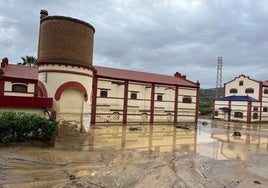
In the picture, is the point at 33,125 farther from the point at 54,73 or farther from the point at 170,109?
the point at 170,109

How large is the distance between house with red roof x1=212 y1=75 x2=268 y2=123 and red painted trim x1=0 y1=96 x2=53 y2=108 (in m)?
37.1

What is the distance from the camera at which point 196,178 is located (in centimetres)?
1025

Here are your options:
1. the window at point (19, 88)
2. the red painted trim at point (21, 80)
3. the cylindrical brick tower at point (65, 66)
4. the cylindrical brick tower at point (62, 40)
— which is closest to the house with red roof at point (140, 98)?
the red painted trim at point (21, 80)

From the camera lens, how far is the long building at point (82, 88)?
18469mm

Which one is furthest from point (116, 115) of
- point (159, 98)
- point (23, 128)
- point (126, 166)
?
point (126, 166)

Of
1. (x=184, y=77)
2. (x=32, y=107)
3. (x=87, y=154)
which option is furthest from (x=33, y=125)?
(x=184, y=77)

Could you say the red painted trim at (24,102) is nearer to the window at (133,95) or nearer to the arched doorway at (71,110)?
the arched doorway at (71,110)

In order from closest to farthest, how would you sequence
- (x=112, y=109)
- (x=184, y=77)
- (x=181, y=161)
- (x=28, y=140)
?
(x=181, y=161) → (x=28, y=140) → (x=112, y=109) → (x=184, y=77)

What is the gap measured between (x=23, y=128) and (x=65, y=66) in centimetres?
643

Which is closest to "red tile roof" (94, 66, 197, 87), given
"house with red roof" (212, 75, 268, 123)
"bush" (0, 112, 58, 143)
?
"house with red roof" (212, 75, 268, 123)

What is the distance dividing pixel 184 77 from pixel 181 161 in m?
28.0

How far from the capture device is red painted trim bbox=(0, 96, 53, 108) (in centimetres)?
1462

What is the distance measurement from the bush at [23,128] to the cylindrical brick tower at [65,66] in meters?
3.88

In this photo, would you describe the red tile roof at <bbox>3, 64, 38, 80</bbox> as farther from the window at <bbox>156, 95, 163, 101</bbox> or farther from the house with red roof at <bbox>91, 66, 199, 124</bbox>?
the window at <bbox>156, 95, 163, 101</bbox>
